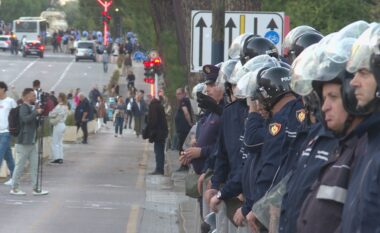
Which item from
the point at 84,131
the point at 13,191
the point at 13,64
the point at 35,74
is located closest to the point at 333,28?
the point at 13,191

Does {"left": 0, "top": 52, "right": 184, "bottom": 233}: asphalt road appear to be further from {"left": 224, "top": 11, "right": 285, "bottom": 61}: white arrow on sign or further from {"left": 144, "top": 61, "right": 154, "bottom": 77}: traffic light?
{"left": 144, "top": 61, "right": 154, "bottom": 77}: traffic light

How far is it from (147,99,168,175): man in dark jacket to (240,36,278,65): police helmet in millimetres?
12987

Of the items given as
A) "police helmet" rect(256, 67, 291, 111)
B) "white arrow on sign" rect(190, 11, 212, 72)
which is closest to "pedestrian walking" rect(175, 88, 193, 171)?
"white arrow on sign" rect(190, 11, 212, 72)

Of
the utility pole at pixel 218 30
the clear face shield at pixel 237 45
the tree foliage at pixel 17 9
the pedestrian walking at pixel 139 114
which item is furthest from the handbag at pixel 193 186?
the tree foliage at pixel 17 9

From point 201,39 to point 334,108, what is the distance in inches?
399

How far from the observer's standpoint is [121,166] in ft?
84.7

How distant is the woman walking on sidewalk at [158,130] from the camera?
A: 22.4 meters

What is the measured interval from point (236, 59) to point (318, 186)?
494 cm

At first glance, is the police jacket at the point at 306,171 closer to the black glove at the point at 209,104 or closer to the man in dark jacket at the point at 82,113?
the black glove at the point at 209,104

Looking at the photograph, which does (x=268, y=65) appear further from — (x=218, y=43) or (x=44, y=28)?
(x=44, y=28)

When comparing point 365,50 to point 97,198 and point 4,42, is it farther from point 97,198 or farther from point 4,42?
point 4,42

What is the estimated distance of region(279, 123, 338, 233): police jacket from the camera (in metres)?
5.27

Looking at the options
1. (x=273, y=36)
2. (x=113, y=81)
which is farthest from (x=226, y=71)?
(x=113, y=81)

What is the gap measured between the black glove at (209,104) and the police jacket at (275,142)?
3019 millimetres
